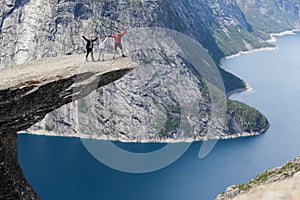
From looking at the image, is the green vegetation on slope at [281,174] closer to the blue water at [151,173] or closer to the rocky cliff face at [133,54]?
the blue water at [151,173]

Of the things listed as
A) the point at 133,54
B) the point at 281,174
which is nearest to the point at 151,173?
the point at 133,54

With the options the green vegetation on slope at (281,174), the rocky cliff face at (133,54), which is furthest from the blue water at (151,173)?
the green vegetation on slope at (281,174)

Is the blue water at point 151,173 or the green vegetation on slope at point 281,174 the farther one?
the blue water at point 151,173

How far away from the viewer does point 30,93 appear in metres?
16.7

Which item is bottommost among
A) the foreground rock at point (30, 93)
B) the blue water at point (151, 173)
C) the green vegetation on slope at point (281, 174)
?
the blue water at point (151, 173)

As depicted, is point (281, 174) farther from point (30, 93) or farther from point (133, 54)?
point (133, 54)

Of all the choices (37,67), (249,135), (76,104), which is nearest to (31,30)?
(76,104)

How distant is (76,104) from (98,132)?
77.9ft

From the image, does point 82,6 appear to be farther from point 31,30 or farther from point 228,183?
point 228,183

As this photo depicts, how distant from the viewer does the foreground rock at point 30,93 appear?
54.2ft

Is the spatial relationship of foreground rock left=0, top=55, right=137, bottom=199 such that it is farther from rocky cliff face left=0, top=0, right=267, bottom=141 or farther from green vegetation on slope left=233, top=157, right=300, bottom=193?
rocky cliff face left=0, top=0, right=267, bottom=141

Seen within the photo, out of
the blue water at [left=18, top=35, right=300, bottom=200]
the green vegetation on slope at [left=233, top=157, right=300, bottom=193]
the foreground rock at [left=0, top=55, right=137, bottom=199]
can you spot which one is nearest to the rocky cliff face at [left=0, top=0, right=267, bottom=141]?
the blue water at [left=18, top=35, right=300, bottom=200]

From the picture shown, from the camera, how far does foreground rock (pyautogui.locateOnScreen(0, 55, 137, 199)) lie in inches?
650

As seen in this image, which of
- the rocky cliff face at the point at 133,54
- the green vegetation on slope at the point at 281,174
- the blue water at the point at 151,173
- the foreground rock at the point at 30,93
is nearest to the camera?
the foreground rock at the point at 30,93
